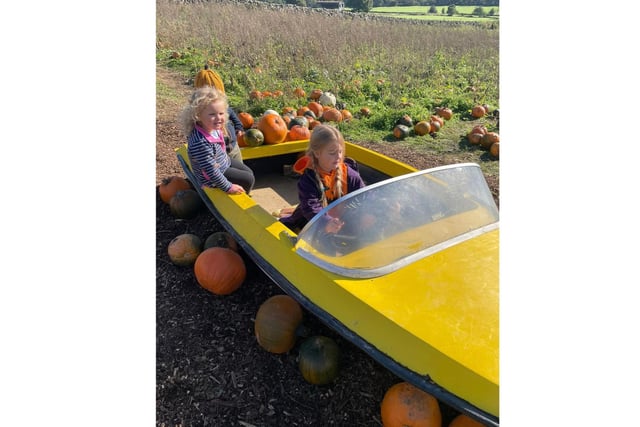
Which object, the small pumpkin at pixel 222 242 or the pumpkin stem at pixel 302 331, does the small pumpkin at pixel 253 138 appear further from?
the pumpkin stem at pixel 302 331

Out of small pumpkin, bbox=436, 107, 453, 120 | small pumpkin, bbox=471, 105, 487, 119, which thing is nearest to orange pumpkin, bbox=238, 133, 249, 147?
small pumpkin, bbox=436, 107, 453, 120

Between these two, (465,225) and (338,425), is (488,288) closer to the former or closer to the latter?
(465,225)

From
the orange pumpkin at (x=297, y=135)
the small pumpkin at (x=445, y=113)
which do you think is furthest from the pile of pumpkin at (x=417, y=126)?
the orange pumpkin at (x=297, y=135)

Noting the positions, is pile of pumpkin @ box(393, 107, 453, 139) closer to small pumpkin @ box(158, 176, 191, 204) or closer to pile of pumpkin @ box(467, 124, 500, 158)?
pile of pumpkin @ box(467, 124, 500, 158)

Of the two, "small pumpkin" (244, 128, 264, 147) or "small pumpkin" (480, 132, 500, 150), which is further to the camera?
"small pumpkin" (480, 132, 500, 150)

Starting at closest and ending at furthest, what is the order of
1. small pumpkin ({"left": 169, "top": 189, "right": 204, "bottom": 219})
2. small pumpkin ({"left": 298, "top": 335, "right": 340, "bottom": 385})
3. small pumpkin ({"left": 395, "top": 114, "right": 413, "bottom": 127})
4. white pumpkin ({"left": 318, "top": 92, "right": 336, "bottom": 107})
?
small pumpkin ({"left": 298, "top": 335, "right": 340, "bottom": 385}) < small pumpkin ({"left": 169, "top": 189, "right": 204, "bottom": 219}) < small pumpkin ({"left": 395, "top": 114, "right": 413, "bottom": 127}) < white pumpkin ({"left": 318, "top": 92, "right": 336, "bottom": 107})

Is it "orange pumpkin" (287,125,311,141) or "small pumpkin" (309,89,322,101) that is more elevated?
"small pumpkin" (309,89,322,101)

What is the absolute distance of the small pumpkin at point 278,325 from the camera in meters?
2.72

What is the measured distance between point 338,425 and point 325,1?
16.2 meters

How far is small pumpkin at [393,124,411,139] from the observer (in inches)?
289

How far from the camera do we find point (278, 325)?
8.93 feet

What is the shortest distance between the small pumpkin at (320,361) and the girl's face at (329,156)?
1120mm

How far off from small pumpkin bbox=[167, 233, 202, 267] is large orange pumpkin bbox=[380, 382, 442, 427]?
2116 millimetres

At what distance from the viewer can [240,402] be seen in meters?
2.59
